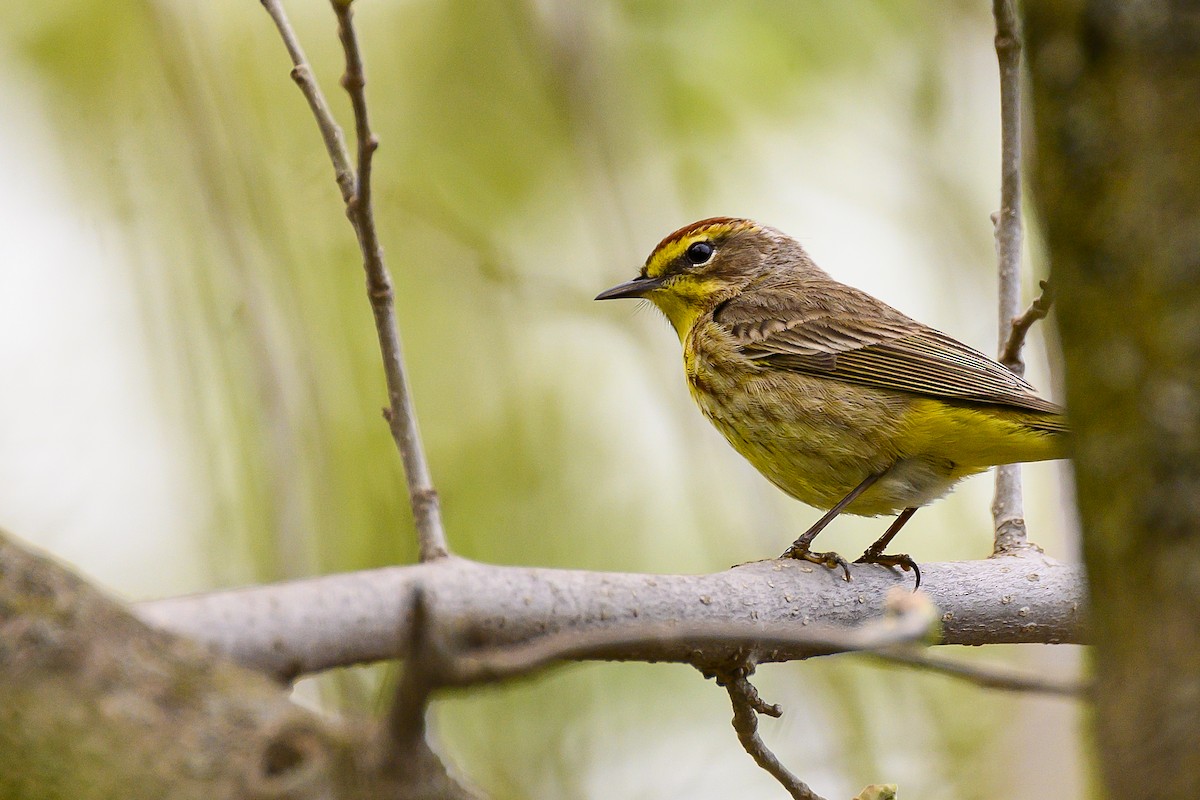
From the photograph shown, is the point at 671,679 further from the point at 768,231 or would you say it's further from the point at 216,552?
the point at 216,552

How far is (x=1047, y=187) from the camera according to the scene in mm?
1536

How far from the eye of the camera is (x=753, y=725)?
3.95 m

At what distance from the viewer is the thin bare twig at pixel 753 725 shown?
3.82m

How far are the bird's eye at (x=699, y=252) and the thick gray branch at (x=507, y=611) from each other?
3755 mm

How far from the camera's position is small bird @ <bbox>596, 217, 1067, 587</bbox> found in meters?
5.45

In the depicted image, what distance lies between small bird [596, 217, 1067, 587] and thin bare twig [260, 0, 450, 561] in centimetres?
194

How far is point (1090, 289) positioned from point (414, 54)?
8900mm

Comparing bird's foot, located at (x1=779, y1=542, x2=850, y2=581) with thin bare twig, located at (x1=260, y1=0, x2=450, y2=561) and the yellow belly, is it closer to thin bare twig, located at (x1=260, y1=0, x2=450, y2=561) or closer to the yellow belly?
the yellow belly

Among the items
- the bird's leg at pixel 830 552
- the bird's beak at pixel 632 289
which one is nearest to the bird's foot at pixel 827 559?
the bird's leg at pixel 830 552

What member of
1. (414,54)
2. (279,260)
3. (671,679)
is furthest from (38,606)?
(414,54)

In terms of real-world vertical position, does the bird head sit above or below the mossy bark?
above

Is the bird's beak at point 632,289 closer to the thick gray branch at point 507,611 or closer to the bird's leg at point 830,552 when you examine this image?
Answer: the bird's leg at point 830,552

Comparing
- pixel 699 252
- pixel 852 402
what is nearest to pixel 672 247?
pixel 699 252

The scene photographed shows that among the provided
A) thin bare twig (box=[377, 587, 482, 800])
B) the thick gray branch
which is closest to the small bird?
the thick gray branch
